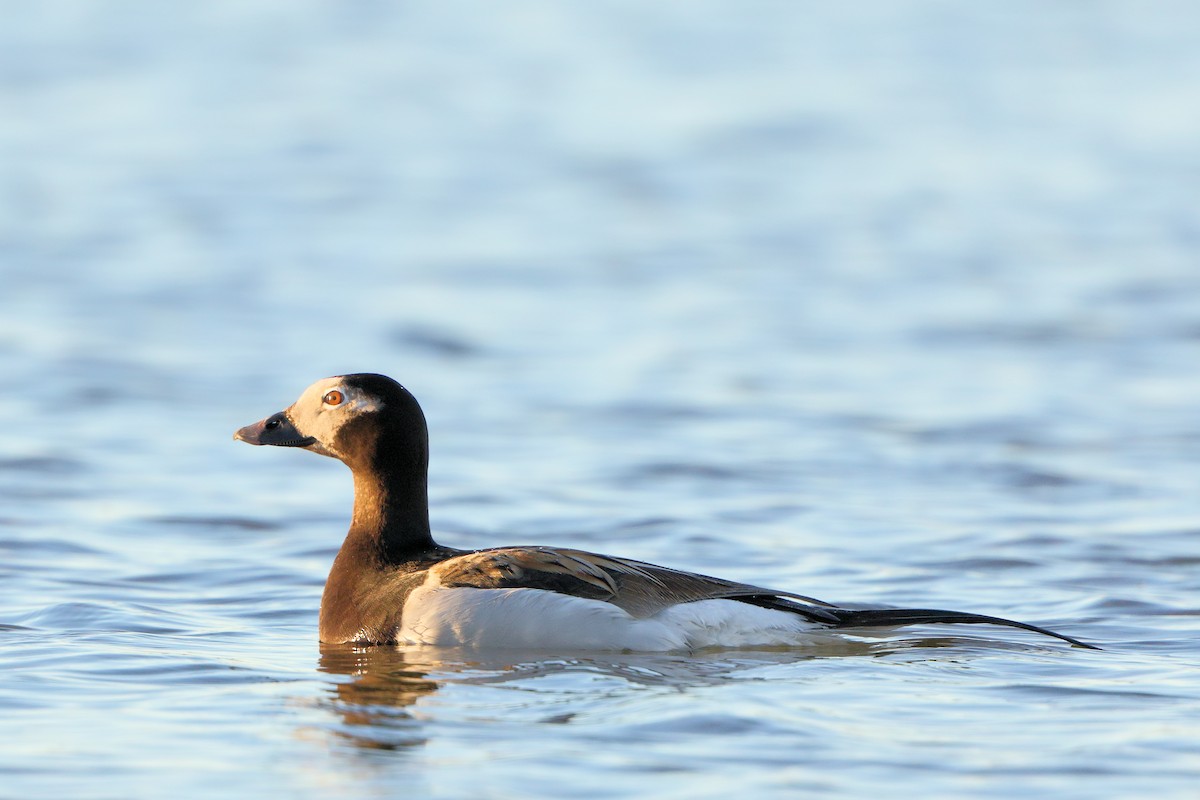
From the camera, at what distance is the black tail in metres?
8.84

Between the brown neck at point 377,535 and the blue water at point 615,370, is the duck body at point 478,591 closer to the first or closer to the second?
the brown neck at point 377,535

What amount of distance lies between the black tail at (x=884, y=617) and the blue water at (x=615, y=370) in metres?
0.11

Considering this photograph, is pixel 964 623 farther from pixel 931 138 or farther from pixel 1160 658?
pixel 931 138

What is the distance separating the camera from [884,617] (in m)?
8.86

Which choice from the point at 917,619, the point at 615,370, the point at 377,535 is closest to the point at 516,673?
the point at 377,535

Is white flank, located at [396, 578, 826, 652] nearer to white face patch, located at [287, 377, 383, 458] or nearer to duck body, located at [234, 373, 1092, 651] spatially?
duck body, located at [234, 373, 1092, 651]

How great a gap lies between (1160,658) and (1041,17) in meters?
34.3

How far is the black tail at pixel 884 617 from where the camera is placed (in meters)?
8.84

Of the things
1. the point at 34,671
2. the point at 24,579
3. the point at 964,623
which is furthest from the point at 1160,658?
the point at 24,579

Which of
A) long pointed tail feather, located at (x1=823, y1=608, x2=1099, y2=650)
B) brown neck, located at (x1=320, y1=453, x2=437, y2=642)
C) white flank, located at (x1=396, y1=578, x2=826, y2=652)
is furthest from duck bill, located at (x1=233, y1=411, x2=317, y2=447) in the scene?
long pointed tail feather, located at (x1=823, y1=608, x2=1099, y2=650)

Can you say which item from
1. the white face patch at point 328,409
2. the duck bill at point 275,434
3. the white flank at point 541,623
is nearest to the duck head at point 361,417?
the white face patch at point 328,409

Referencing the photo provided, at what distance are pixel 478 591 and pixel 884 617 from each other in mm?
1890

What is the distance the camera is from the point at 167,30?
3591cm

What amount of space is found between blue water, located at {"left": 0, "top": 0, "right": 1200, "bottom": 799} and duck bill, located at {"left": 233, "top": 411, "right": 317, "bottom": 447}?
91 centimetres
